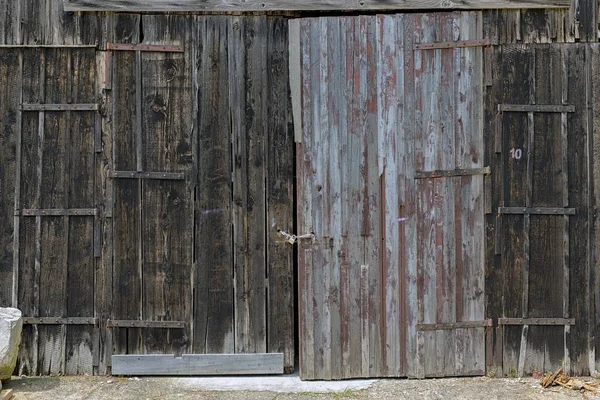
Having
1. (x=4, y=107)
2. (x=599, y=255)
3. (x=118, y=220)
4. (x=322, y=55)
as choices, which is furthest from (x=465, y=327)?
(x=4, y=107)

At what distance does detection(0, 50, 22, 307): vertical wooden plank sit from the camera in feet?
19.0

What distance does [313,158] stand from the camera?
574cm

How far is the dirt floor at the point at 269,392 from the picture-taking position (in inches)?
213

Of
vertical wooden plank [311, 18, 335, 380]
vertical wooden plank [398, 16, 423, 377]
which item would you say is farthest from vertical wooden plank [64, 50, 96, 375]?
vertical wooden plank [398, 16, 423, 377]

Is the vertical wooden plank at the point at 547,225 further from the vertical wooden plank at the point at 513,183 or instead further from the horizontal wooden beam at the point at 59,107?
the horizontal wooden beam at the point at 59,107

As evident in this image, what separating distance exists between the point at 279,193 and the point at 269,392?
1.66 metres

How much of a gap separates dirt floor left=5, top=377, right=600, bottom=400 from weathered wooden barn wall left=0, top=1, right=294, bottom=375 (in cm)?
24

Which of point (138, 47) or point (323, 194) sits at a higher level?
point (138, 47)

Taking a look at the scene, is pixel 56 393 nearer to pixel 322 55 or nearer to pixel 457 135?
pixel 322 55

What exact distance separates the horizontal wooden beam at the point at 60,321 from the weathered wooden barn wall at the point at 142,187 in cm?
2

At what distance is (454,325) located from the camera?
5.73 m

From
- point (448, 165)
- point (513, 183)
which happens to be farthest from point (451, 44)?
point (513, 183)

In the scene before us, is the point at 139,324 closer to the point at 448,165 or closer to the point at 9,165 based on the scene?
the point at 9,165

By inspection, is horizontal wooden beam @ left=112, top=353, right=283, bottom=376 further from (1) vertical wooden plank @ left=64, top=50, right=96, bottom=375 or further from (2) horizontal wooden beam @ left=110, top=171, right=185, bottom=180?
(2) horizontal wooden beam @ left=110, top=171, right=185, bottom=180
